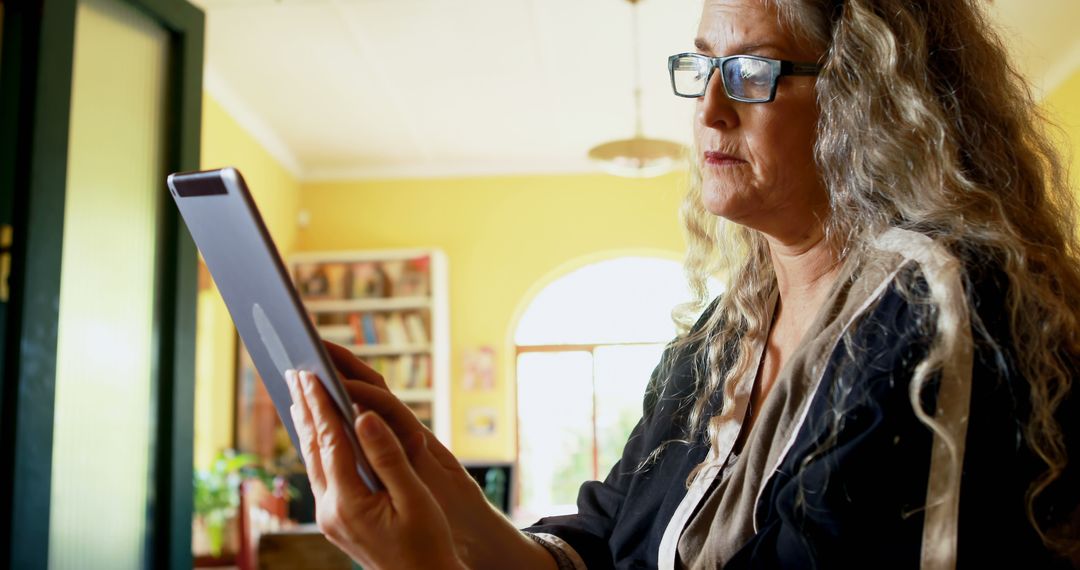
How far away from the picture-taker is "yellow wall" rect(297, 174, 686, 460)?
7469 millimetres

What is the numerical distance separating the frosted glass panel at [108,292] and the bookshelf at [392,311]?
4.64 m

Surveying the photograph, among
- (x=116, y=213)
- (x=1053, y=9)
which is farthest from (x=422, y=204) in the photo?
(x=116, y=213)

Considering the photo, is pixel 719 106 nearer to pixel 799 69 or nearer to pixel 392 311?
pixel 799 69

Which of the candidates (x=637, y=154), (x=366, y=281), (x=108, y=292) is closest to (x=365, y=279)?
→ (x=366, y=281)

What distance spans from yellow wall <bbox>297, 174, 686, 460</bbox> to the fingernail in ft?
21.6

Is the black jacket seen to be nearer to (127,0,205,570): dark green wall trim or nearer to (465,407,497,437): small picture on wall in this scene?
(127,0,205,570): dark green wall trim

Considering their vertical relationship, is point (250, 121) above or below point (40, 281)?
above

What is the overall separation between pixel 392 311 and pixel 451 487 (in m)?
6.11

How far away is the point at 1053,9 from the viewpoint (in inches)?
187

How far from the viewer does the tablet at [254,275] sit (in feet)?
2.85

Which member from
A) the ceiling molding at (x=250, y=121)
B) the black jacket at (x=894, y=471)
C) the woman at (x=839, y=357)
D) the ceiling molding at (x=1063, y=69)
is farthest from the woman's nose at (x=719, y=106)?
the ceiling molding at (x=1063, y=69)

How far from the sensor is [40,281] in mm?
2061

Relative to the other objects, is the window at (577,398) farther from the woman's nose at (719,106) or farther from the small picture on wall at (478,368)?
the woman's nose at (719,106)

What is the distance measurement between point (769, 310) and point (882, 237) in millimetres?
298
